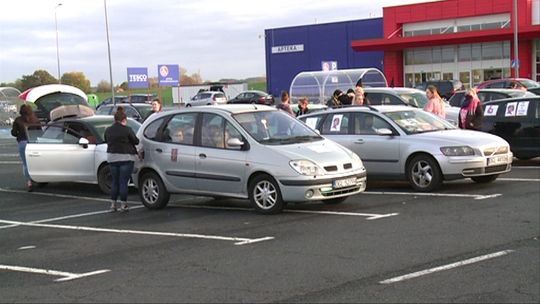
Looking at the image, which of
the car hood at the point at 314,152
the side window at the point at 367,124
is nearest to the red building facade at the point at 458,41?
the side window at the point at 367,124

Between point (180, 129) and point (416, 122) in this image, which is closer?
point (180, 129)

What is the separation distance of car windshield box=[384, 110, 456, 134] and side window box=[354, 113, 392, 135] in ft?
0.62

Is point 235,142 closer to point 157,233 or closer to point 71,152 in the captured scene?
point 157,233

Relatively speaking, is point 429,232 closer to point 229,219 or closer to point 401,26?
point 229,219

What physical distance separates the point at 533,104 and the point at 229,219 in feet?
24.1

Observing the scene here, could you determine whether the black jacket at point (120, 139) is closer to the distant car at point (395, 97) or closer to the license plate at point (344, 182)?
the license plate at point (344, 182)

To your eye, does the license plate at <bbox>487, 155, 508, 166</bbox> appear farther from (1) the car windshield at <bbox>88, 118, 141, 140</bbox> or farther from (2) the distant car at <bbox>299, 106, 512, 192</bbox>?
(1) the car windshield at <bbox>88, 118, 141, 140</bbox>

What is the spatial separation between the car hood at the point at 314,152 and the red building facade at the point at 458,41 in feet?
113

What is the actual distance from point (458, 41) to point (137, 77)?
81.3 ft

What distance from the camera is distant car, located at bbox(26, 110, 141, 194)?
40.7ft

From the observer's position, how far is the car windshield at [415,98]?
60.6ft

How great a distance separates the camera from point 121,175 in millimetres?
10227

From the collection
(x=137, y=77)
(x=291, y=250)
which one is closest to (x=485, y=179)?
(x=291, y=250)

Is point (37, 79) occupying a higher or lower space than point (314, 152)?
higher
